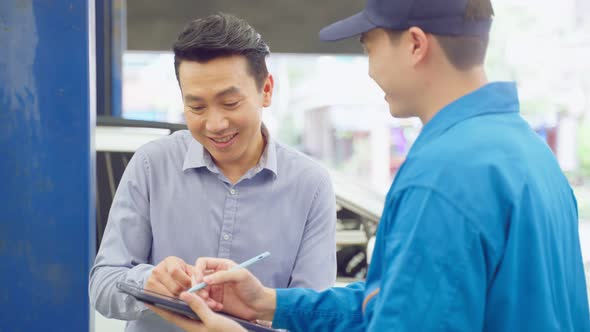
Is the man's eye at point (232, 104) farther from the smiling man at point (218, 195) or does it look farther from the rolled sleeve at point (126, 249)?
the rolled sleeve at point (126, 249)

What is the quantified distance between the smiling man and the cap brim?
1.49 ft

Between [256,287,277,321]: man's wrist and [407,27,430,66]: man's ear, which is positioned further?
[256,287,277,321]: man's wrist

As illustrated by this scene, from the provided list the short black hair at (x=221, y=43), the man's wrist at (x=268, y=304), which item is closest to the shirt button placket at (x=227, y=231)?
the man's wrist at (x=268, y=304)

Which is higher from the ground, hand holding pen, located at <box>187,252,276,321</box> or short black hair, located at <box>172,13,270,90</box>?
short black hair, located at <box>172,13,270,90</box>

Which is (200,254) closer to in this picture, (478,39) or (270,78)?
(270,78)

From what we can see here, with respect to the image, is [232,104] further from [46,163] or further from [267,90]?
[46,163]

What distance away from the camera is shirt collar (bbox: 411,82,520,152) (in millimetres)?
1442

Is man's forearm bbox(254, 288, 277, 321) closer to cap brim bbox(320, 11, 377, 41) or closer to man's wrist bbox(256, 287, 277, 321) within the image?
man's wrist bbox(256, 287, 277, 321)

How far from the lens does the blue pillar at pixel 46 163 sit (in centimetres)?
230

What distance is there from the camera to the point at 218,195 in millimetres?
2162

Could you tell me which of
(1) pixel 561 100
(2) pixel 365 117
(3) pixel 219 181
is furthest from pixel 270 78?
(2) pixel 365 117

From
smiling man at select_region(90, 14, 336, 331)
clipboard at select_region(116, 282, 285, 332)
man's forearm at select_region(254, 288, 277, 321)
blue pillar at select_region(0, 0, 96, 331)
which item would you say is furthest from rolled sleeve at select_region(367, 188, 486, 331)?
blue pillar at select_region(0, 0, 96, 331)

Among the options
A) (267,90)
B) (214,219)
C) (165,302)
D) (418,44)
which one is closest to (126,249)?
(214,219)

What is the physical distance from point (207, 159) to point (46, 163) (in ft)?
1.78
